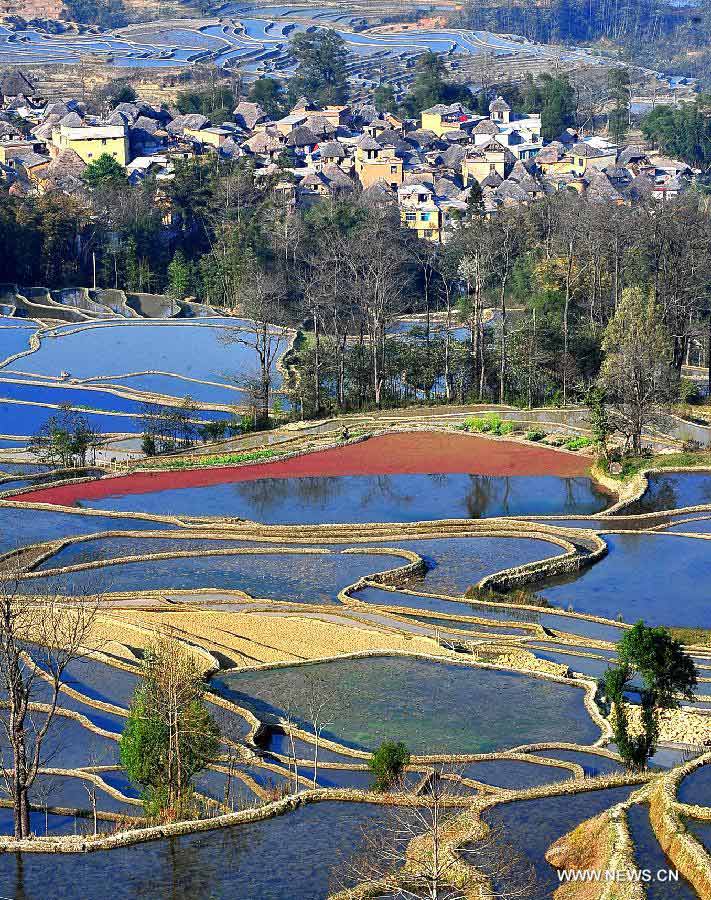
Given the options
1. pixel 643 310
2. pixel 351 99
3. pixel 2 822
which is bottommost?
pixel 2 822

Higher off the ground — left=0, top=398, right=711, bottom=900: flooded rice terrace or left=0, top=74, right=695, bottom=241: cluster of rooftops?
left=0, top=74, right=695, bottom=241: cluster of rooftops

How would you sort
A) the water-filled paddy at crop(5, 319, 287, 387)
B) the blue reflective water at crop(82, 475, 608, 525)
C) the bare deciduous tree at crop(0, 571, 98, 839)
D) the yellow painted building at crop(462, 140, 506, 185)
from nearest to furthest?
the bare deciduous tree at crop(0, 571, 98, 839), the blue reflective water at crop(82, 475, 608, 525), the water-filled paddy at crop(5, 319, 287, 387), the yellow painted building at crop(462, 140, 506, 185)

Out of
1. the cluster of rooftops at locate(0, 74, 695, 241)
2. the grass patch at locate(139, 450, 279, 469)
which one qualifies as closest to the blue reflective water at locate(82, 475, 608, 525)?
the grass patch at locate(139, 450, 279, 469)

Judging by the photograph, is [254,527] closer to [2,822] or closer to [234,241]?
[2,822]

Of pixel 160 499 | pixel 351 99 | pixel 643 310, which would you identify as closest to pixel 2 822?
pixel 160 499

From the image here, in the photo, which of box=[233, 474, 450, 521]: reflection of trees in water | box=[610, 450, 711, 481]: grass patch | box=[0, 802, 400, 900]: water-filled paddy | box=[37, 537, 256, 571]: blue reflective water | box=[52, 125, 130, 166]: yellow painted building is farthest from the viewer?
box=[52, 125, 130, 166]: yellow painted building

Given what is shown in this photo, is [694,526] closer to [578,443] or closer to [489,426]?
[578,443]

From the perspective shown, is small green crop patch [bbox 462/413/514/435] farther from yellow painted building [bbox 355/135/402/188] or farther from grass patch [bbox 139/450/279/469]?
yellow painted building [bbox 355/135/402/188]
